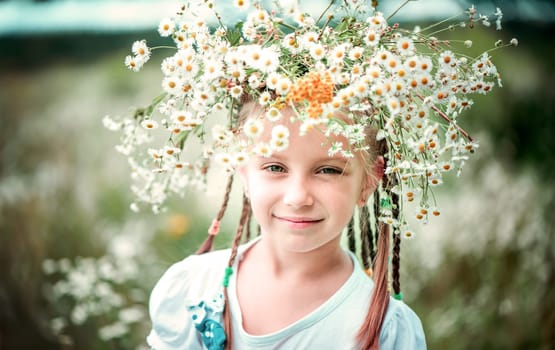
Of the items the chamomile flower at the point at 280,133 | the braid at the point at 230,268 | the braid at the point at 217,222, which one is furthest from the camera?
the braid at the point at 217,222

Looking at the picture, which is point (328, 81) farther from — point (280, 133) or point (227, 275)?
point (227, 275)

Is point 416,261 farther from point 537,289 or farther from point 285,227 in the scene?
point 285,227

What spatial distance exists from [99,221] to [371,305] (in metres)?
1.39

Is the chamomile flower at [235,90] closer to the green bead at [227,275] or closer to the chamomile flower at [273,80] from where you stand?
the chamomile flower at [273,80]

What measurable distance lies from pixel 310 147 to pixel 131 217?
1342 millimetres

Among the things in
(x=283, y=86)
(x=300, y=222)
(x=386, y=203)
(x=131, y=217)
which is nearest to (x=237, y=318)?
(x=300, y=222)

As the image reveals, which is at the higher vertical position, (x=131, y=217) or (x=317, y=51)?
(x=317, y=51)

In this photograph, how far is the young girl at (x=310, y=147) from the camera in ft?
3.41

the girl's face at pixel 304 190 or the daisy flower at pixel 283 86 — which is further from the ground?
the daisy flower at pixel 283 86

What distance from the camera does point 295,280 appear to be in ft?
4.11

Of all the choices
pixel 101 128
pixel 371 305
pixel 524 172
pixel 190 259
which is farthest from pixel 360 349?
pixel 101 128

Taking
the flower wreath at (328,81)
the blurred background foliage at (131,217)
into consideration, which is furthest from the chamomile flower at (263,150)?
the blurred background foliage at (131,217)

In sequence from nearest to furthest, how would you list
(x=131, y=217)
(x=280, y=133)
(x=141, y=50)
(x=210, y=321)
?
(x=280, y=133)
(x=141, y=50)
(x=210, y=321)
(x=131, y=217)

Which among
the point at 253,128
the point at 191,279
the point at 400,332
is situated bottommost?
the point at 400,332
